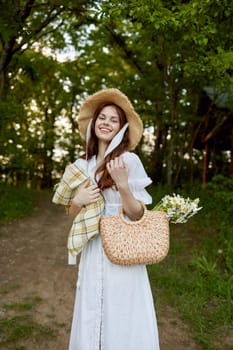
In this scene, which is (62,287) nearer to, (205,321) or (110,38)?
(205,321)

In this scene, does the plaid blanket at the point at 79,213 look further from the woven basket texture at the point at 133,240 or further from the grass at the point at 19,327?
the grass at the point at 19,327

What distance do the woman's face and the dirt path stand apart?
7.36 feet

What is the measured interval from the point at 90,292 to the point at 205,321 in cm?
231

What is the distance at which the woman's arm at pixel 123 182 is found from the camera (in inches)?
69.8

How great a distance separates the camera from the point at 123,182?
179 cm

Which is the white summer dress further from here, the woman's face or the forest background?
the forest background

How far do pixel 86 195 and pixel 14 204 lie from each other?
6594 millimetres

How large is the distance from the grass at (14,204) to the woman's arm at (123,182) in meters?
5.92

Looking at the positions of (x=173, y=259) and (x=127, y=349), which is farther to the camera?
(x=173, y=259)

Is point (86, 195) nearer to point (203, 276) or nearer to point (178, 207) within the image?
point (178, 207)

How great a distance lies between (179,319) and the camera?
382 centimetres

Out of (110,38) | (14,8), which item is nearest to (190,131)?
(110,38)

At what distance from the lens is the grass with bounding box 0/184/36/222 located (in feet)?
24.3

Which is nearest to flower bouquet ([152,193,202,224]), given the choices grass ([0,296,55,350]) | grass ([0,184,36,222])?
grass ([0,296,55,350])
